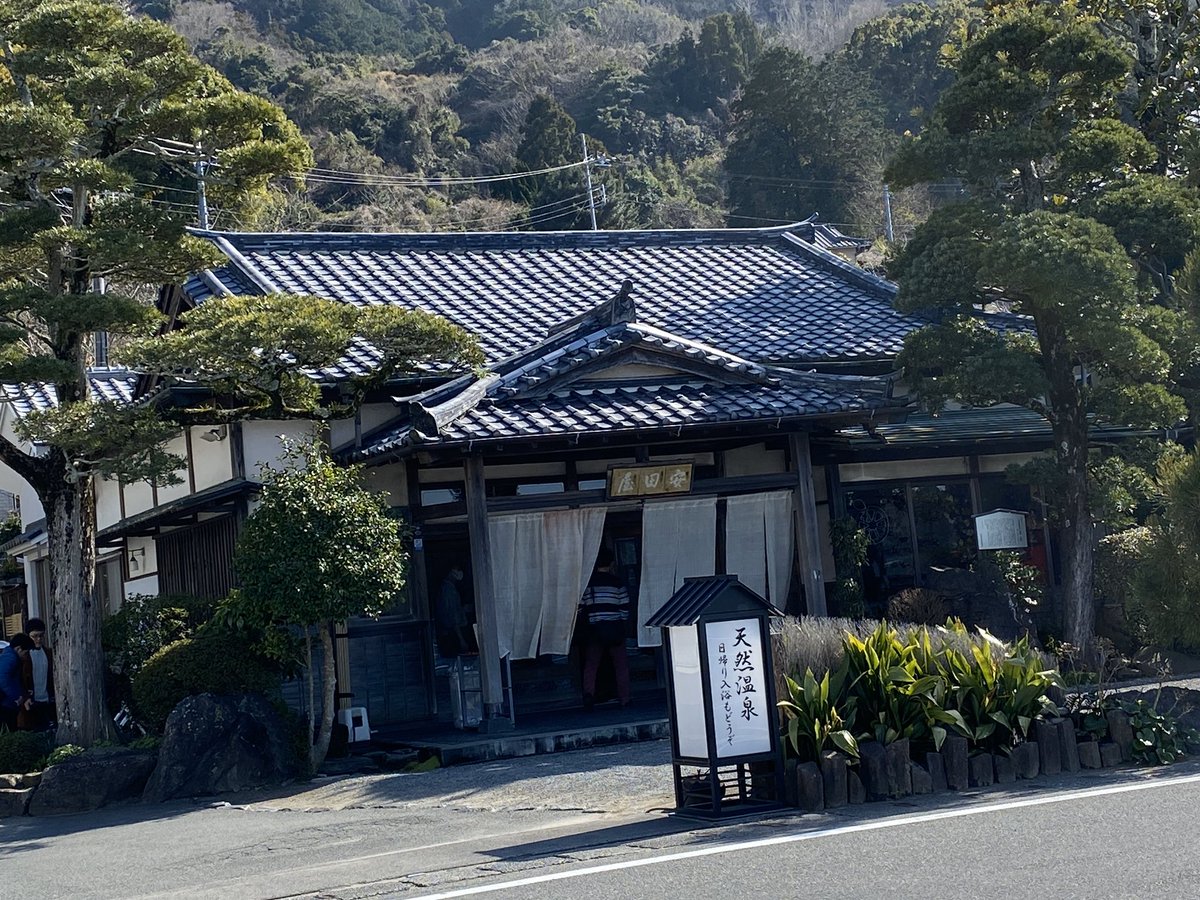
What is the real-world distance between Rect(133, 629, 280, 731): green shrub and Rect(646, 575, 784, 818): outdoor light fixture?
563 centimetres

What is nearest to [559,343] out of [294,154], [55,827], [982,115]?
[294,154]

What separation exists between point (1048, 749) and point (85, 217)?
1051cm

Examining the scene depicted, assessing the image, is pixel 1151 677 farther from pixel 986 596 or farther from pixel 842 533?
pixel 842 533

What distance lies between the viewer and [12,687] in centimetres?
1538

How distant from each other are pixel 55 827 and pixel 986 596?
35.3 feet

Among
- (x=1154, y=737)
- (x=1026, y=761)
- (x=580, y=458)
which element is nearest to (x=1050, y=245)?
(x=580, y=458)

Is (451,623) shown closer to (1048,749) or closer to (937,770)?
(937,770)

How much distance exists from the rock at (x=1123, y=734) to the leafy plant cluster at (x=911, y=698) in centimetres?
53

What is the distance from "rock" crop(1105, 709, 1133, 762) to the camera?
32.8 ft

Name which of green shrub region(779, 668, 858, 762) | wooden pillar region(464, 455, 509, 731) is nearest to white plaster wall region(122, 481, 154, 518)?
wooden pillar region(464, 455, 509, 731)

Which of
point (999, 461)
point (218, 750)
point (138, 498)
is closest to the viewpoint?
point (218, 750)

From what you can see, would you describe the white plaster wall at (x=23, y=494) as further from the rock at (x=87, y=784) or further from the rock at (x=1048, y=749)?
the rock at (x=1048, y=749)

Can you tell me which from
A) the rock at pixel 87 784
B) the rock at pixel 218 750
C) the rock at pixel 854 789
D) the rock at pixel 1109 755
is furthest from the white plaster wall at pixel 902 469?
the rock at pixel 87 784

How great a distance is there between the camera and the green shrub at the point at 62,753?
→ 497 inches
